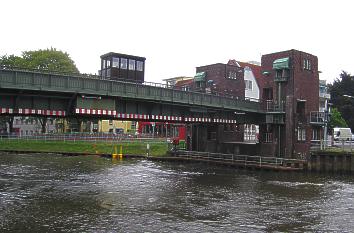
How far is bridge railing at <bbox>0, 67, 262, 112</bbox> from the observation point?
105ft

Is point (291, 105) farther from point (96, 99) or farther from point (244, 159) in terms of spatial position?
point (96, 99)

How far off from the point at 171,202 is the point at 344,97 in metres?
89.1

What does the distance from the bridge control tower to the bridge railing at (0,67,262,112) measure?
8.36 metres

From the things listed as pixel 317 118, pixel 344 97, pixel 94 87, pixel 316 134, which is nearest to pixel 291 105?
pixel 317 118

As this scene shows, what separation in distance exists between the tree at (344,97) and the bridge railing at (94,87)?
6415 centimetres

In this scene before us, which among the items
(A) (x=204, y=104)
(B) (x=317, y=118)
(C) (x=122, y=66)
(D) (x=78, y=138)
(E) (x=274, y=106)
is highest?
(C) (x=122, y=66)

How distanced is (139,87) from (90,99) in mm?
5842

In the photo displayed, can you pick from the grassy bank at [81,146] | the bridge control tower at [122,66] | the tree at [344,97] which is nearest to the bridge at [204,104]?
the bridge control tower at [122,66]

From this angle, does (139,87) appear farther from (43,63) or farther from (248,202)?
(43,63)

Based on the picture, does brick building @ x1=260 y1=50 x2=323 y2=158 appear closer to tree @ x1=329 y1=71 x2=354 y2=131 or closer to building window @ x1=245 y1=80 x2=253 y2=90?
building window @ x1=245 y1=80 x2=253 y2=90

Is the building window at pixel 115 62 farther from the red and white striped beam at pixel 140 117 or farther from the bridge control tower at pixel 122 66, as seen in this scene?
the red and white striped beam at pixel 140 117

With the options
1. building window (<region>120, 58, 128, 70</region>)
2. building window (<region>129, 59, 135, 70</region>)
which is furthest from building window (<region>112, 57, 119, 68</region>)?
building window (<region>129, 59, 135, 70</region>)

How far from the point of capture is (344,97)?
106562mm

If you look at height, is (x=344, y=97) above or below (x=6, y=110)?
above
